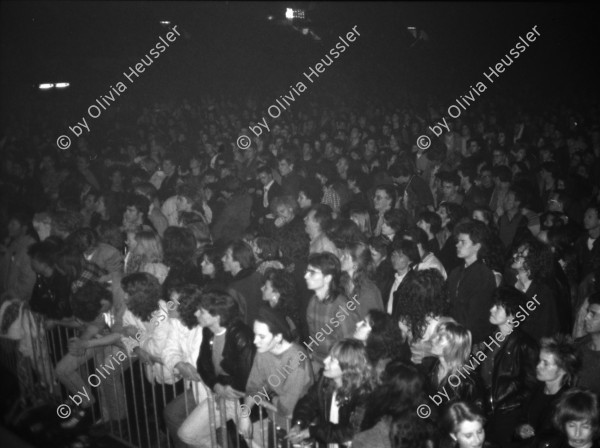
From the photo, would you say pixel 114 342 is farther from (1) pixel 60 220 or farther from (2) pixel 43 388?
(1) pixel 60 220

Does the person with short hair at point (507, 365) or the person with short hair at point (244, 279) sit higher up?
the person with short hair at point (507, 365)

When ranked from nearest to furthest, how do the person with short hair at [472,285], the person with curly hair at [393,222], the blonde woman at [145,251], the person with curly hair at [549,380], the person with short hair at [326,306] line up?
the person with curly hair at [549,380]
the person with short hair at [326,306]
the person with short hair at [472,285]
the blonde woman at [145,251]
the person with curly hair at [393,222]

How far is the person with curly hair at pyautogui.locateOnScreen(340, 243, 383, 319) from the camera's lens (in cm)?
398

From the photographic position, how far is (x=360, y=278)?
4191mm

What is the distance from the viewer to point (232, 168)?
7848mm

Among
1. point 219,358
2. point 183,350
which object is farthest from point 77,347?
point 219,358

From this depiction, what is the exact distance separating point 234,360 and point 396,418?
44.1 inches

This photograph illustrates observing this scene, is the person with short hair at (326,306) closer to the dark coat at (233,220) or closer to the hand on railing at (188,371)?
the hand on railing at (188,371)

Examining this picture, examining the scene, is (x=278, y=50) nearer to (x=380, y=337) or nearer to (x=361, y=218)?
(x=361, y=218)

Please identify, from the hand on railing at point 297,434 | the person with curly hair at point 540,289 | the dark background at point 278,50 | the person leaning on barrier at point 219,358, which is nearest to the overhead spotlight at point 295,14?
the dark background at point 278,50

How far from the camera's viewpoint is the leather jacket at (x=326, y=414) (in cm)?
278

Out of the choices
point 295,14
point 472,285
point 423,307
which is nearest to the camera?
point 423,307

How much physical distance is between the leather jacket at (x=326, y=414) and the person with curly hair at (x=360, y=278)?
977 mm

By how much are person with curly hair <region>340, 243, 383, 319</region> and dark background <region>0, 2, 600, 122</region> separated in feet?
44.1
